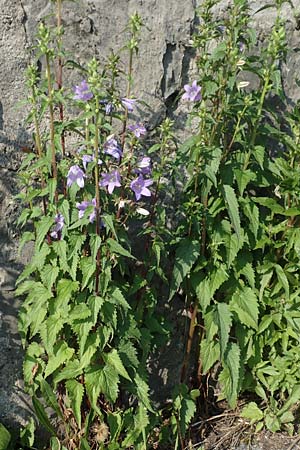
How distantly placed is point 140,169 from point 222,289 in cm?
96

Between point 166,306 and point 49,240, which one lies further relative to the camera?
point 166,306

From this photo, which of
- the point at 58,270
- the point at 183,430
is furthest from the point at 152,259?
the point at 183,430

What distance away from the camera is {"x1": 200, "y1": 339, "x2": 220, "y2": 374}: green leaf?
3.46 meters

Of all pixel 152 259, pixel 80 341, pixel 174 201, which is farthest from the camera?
pixel 174 201

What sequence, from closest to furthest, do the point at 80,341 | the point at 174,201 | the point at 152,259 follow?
the point at 80,341 < the point at 152,259 < the point at 174,201

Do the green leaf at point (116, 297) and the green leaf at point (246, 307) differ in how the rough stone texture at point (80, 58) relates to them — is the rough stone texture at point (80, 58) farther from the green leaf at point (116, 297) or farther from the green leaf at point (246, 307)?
the green leaf at point (246, 307)

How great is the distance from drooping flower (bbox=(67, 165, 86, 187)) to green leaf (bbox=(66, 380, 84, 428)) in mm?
1114

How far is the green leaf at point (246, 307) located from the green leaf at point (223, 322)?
0.17ft

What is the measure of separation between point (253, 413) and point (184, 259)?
3.99 ft

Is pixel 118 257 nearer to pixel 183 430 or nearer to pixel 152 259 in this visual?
pixel 152 259

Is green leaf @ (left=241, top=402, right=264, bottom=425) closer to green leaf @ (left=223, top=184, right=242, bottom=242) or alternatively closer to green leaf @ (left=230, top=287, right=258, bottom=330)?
green leaf @ (left=230, top=287, right=258, bottom=330)

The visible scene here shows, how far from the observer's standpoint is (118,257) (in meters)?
3.00

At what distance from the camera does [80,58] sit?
325 centimetres

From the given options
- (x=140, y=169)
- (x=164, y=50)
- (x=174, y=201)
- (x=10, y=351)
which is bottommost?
(x=10, y=351)
